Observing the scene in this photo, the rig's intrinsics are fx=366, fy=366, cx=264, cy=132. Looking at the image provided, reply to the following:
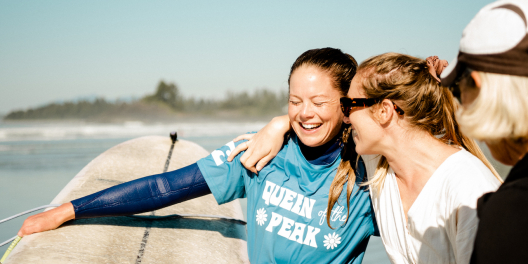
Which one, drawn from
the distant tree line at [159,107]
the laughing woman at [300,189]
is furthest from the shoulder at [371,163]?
the distant tree line at [159,107]

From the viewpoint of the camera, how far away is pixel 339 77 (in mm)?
1896

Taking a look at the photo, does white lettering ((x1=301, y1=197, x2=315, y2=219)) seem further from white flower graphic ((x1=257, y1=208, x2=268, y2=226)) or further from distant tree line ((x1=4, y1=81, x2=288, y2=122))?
distant tree line ((x1=4, y1=81, x2=288, y2=122))

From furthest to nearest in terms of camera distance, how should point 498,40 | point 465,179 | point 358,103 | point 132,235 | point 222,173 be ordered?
point 132,235 < point 222,173 < point 358,103 < point 465,179 < point 498,40

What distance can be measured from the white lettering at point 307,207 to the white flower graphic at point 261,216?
200mm

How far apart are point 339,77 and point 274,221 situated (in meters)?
0.81

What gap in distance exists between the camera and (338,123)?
76.0 inches

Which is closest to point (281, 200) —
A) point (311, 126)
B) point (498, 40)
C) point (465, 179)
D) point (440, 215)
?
point (311, 126)

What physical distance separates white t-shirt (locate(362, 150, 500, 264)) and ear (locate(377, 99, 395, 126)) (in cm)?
28

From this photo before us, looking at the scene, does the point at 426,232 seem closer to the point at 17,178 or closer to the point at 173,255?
the point at 173,255

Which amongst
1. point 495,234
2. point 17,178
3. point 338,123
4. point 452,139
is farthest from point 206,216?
point 17,178

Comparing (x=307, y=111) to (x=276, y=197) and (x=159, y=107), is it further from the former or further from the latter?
(x=159, y=107)

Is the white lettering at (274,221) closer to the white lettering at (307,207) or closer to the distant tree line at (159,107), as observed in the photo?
the white lettering at (307,207)

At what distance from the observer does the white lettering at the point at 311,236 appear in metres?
1.79

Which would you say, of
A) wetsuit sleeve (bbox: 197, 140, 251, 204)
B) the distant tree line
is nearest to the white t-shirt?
wetsuit sleeve (bbox: 197, 140, 251, 204)
